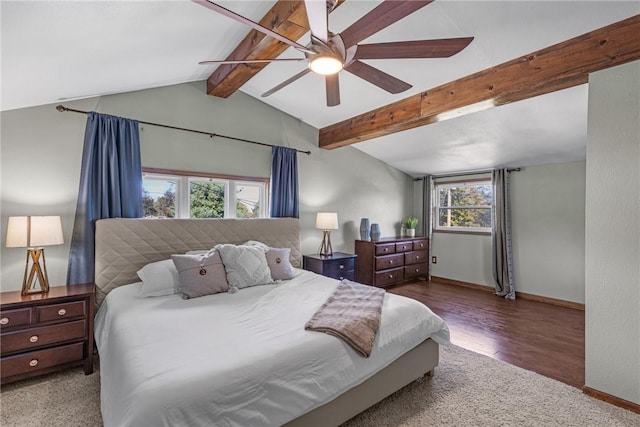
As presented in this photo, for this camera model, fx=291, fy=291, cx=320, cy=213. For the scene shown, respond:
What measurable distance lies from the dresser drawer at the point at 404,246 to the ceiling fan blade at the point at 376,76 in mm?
3518

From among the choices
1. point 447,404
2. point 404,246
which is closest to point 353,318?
point 447,404

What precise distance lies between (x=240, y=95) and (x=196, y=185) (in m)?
1.35

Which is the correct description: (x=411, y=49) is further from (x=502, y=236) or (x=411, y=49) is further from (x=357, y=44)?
(x=502, y=236)

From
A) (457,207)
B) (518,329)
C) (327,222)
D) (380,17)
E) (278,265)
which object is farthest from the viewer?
(457,207)

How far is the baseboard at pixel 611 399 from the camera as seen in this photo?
2.00m

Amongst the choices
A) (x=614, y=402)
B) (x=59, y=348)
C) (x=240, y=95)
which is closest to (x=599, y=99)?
(x=614, y=402)

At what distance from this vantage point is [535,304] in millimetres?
4395

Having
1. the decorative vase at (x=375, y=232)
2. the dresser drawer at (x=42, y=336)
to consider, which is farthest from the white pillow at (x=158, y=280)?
the decorative vase at (x=375, y=232)

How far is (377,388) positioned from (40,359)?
250cm

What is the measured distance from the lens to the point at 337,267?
4086 mm

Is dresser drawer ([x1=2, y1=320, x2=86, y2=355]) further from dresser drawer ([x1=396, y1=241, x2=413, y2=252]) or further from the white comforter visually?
dresser drawer ([x1=396, y1=241, x2=413, y2=252])

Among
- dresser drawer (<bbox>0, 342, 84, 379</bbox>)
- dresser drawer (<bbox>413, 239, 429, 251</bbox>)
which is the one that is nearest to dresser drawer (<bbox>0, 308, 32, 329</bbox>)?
dresser drawer (<bbox>0, 342, 84, 379</bbox>)

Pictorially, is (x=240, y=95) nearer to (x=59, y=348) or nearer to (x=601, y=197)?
(x=59, y=348)

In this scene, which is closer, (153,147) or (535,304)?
(153,147)
